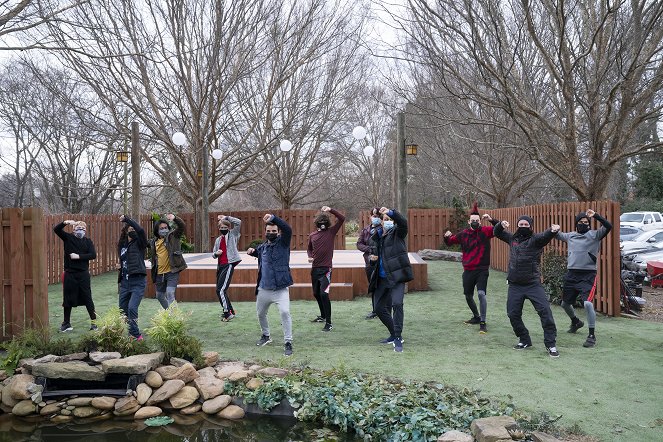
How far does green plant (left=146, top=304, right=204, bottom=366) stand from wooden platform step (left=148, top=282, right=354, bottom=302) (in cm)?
435

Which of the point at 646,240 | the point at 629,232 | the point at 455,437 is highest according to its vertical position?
the point at 629,232

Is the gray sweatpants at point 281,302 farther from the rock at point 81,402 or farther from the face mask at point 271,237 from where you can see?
the rock at point 81,402

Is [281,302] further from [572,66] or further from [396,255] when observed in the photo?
[572,66]

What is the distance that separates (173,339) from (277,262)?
1466 millimetres

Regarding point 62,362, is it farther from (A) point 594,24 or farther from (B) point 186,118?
(B) point 186,118

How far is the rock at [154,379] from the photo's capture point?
18.6 feet

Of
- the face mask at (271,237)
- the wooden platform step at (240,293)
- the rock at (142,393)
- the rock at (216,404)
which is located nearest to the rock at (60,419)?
the rock at (142,393)

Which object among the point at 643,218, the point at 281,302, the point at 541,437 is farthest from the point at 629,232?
the point at 541,437

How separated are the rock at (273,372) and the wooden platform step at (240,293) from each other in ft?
15.7

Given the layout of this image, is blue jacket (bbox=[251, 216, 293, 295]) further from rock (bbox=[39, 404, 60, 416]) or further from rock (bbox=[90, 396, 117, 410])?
rock (bbox=[39, 404, 60, 416])

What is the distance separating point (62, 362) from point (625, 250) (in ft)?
50.0

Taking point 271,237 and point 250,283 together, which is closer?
point 271,237

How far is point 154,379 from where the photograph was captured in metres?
5.67

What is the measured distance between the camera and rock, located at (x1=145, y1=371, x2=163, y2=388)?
5663mm
